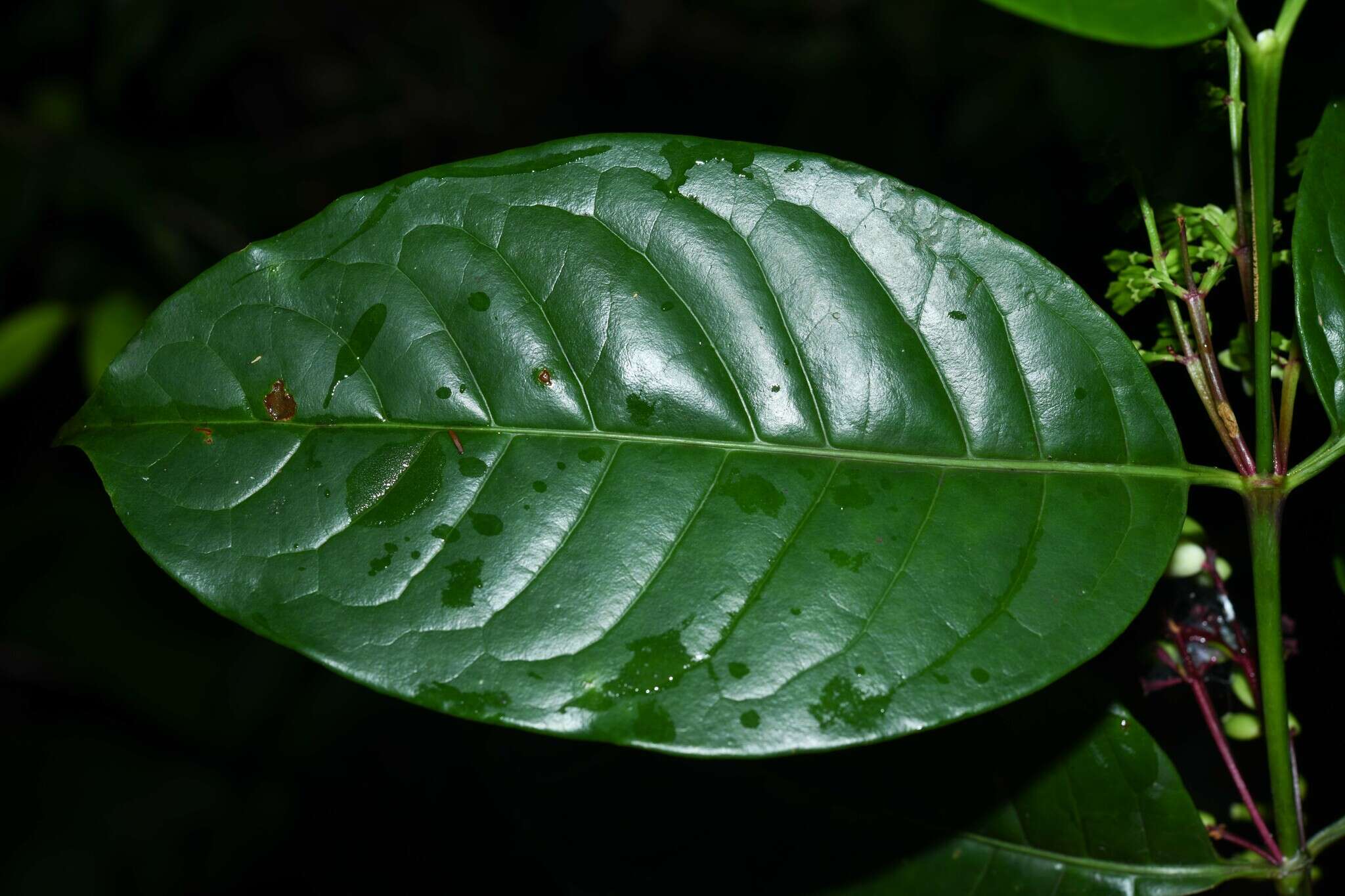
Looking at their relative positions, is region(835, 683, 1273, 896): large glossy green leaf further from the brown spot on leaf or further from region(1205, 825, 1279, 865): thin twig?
the brown spot on leaf

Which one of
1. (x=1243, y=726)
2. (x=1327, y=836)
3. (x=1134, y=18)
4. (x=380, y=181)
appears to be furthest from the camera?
(x=380, y=181)

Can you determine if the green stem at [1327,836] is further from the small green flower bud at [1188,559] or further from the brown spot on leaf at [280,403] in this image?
the brown spot on leaf at [280,403]

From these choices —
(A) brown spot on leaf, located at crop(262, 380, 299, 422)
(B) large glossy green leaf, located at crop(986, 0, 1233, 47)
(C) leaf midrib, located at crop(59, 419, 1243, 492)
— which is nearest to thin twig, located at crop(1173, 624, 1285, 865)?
(C) leaf midrib, located at crop(59, 419, 1243, 492)

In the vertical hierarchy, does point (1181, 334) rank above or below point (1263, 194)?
below

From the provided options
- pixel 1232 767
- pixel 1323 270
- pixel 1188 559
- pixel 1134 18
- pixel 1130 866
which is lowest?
pixel 1130 866

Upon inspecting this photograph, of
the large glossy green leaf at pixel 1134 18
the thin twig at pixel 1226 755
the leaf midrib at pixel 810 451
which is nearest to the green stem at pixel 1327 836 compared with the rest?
the thin twig at pixel 1226 755

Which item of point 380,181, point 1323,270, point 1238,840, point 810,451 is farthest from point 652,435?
point 380,181

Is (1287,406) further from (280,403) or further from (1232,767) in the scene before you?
(280,403)
